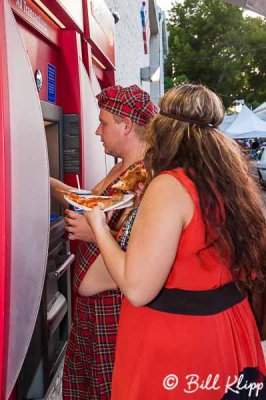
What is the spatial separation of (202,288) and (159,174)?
362mm

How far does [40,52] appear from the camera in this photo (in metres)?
2.03

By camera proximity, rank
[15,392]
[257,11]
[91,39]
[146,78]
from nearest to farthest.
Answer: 1. [15,392]
2. [91,39]
3. [257,11]
4. [146,78]

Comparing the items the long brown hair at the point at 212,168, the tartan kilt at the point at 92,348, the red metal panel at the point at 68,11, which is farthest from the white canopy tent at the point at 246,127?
the long brown hair at the point at 212,168

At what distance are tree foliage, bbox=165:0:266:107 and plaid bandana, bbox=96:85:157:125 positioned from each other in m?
28.3

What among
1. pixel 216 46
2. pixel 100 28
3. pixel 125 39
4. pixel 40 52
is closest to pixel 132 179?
pixel 40 52

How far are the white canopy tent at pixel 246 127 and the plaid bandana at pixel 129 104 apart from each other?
15.8 m

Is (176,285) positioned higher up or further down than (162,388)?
higher up

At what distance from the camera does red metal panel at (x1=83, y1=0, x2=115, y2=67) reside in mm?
2594

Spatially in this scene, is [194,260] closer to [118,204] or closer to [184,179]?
[184,179]

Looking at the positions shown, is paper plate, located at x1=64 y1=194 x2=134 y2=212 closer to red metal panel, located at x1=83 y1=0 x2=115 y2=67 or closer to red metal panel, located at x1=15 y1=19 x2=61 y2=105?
red metal panel, located at x1=15 y1=19 x2=61 y2=105

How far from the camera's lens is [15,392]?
178 cm

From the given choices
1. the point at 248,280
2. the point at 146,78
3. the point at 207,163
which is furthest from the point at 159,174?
the point at 146,78

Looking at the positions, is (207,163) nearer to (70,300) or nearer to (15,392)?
(15,392)

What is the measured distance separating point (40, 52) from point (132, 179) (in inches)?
25.6
